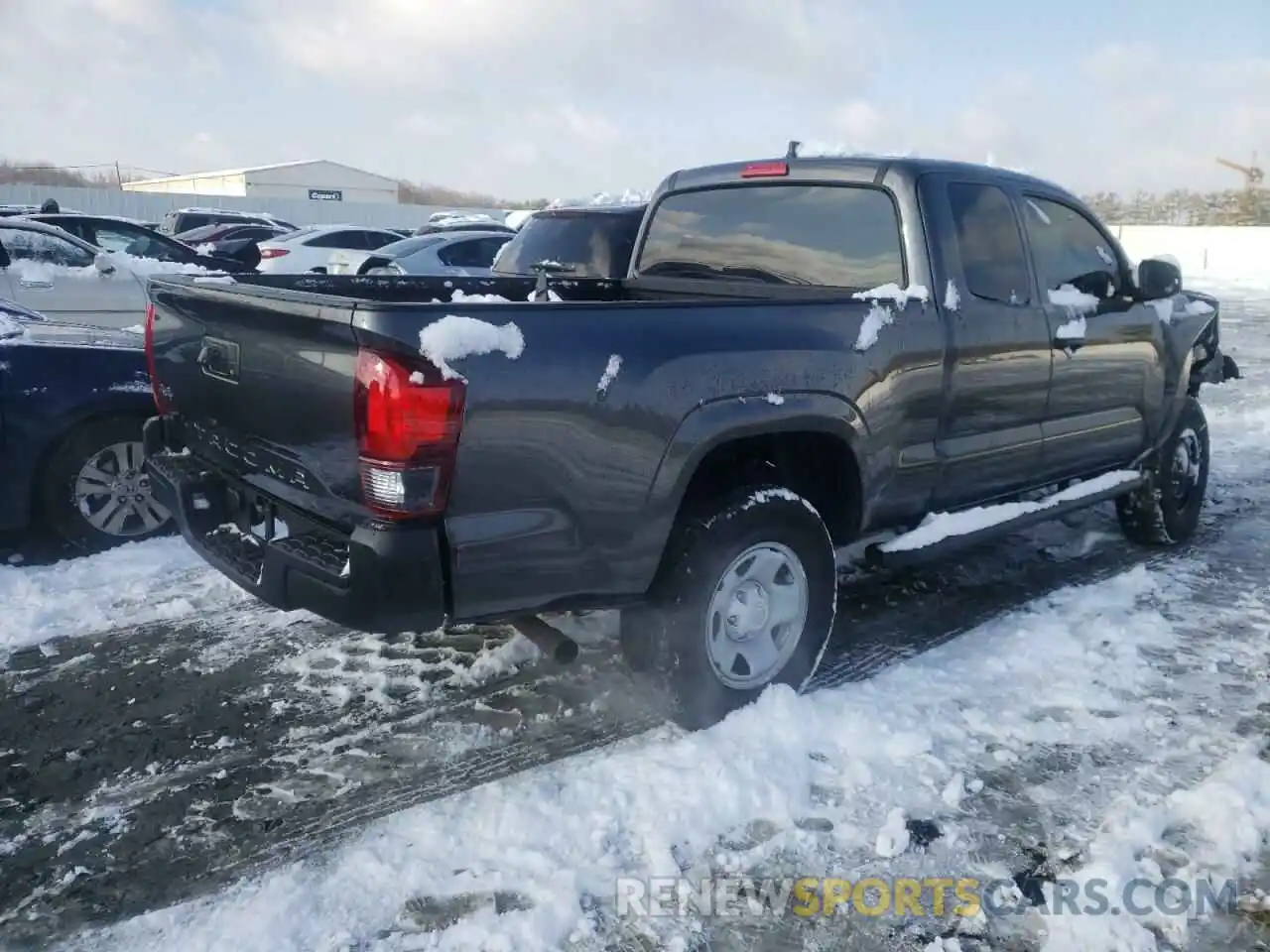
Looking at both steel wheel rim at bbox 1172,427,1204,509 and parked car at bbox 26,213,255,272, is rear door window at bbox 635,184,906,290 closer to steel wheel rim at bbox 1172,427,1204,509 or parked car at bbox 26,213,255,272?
steel wheel rim at bbox 1172,427,1204,509

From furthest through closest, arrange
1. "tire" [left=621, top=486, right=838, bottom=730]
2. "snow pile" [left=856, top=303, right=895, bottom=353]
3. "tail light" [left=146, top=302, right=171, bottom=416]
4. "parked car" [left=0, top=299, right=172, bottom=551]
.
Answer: "parked car" [left=0, top=299, right=172, bottom=551]
"tail light" [left=146, top=302, right=171, bottom=416]
"snow pile" [left=856, top=303, right=895, bottom=353]
"tire" [left=621, top=486, right=838, bottom=730]

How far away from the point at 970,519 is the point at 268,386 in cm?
280

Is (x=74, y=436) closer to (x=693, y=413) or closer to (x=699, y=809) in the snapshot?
(x=693, y=413)

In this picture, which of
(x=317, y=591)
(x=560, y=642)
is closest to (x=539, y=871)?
(x=560, y=642)

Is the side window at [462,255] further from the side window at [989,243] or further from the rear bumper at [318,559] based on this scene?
the rear bumper at [318,559]

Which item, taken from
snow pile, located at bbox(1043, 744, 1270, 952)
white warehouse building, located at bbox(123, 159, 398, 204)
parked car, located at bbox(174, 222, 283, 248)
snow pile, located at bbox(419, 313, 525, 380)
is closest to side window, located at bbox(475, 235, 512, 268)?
parked car, located at bbox(174, 222, 283, 248)

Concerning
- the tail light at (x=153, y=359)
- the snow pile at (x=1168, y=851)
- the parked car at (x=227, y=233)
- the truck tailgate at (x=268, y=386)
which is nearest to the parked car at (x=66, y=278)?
the tail light at (x=153, y=359)

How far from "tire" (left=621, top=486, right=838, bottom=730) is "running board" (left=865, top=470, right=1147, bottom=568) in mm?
381

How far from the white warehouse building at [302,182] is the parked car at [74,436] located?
212ft

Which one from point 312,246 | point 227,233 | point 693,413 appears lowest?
point 693,413

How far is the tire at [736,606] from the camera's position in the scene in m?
3.30

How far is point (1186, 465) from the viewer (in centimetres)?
577

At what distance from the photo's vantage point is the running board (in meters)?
3.99

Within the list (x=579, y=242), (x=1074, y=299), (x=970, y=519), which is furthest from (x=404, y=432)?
(x=579, y=242)
